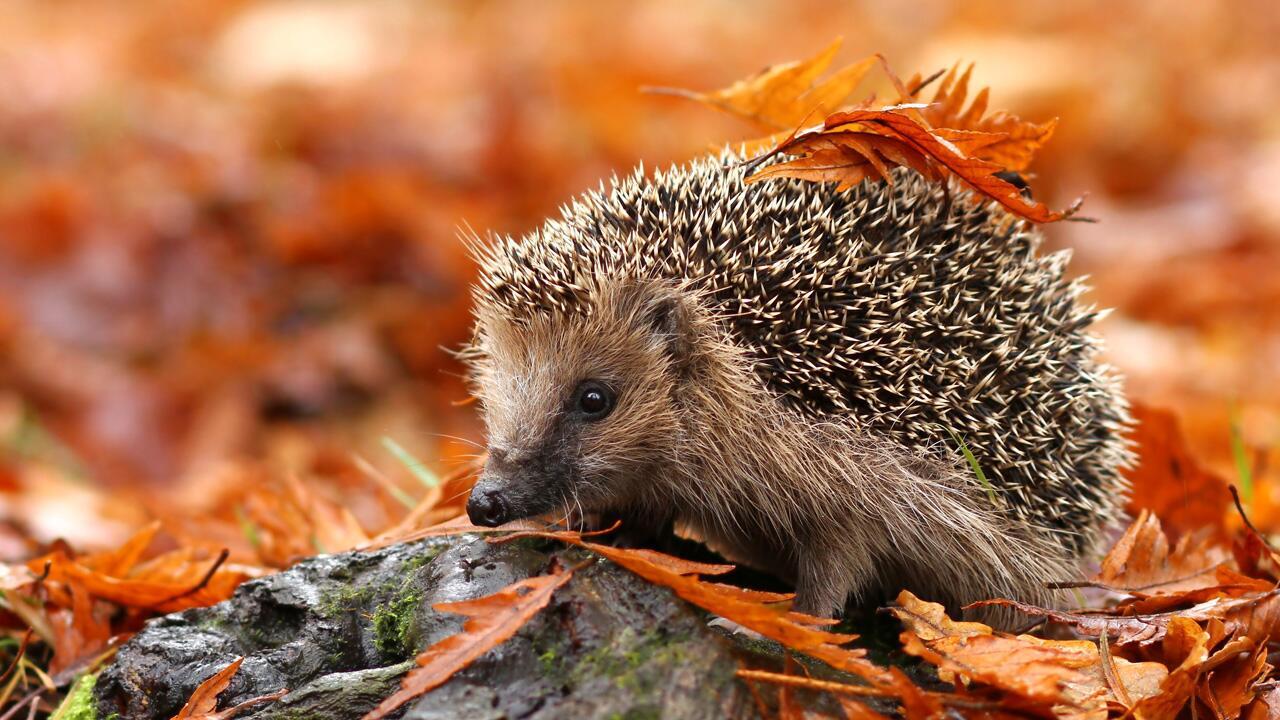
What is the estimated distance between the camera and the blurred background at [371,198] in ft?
36.7

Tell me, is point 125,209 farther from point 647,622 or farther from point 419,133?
point 647,622

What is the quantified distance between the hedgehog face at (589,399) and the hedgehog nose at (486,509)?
21 cm

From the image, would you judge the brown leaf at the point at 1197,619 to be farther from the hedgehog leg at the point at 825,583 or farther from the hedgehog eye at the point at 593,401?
the hedgehog eye at the point at 593,401

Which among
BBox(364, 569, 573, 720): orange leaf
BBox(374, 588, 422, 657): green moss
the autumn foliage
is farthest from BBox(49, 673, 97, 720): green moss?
BBox(364, 569, 573, 720): orange leaf

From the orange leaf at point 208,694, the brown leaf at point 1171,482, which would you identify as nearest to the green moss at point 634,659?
the orange leaf at point 208,694

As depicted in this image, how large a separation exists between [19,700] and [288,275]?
8.60 metres

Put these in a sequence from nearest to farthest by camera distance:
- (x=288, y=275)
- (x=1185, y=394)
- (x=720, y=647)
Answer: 1. (x=720, y=647)
2. (x=1185, y=394)
3. (x=288, y=275)

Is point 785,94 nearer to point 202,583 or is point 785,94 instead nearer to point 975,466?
point 975,466

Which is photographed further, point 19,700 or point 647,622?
point 19,700

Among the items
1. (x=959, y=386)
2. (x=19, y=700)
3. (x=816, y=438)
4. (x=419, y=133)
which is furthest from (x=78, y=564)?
(x=419, y=133)

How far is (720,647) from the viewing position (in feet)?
13.3

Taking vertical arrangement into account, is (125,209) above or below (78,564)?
above

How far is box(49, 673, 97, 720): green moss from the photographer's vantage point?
461cm

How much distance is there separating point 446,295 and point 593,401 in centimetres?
819
